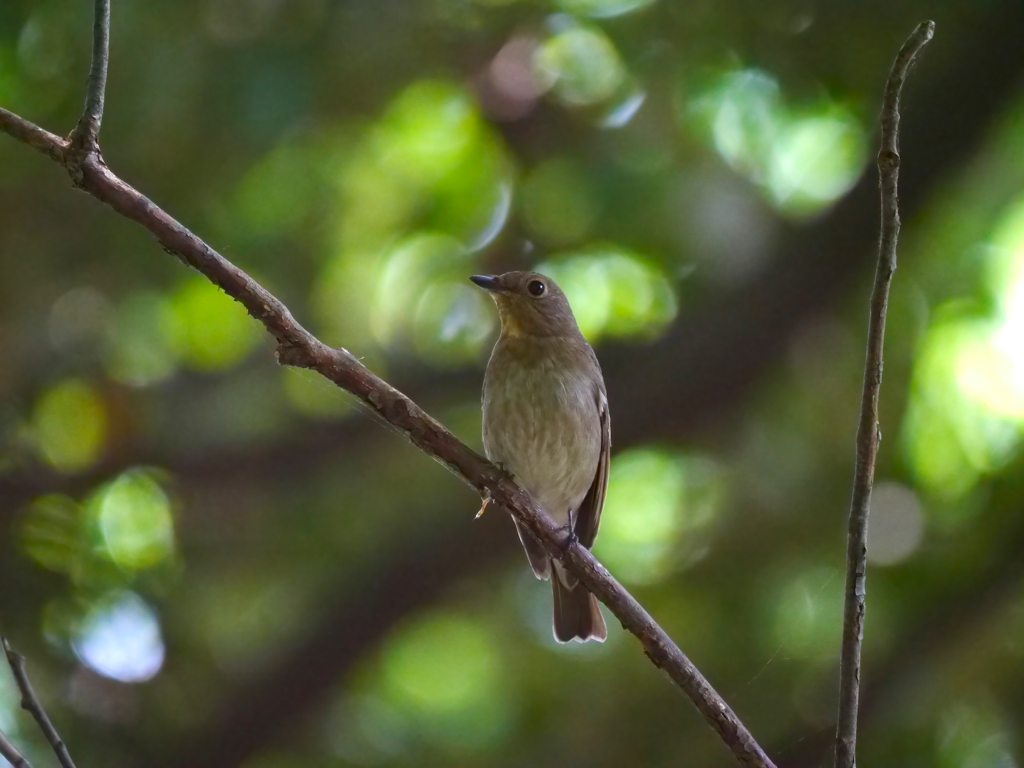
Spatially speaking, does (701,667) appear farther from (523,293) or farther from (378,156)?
(378,156)

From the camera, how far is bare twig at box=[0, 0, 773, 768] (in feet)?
8.33

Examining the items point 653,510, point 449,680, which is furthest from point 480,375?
point 449,680

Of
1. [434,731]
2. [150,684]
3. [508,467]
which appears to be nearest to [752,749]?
[508,467]

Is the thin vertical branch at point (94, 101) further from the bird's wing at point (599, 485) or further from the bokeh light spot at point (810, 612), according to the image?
the bokeh light spot at point (810, 612)

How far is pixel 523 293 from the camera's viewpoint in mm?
5062

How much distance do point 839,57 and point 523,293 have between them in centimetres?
192

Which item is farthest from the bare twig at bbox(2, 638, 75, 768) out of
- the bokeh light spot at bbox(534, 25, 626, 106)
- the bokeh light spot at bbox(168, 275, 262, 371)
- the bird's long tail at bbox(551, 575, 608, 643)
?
the bokeh light spot at bbox(534, 25, 626, 106)

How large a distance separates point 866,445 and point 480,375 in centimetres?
317

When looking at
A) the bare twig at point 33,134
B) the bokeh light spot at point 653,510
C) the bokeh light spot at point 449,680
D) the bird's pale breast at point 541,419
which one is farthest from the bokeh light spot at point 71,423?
the bare twig at point 33,134

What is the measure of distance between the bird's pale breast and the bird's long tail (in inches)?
18.8

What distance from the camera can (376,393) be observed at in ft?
9.23

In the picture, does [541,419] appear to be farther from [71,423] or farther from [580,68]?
[71,423]

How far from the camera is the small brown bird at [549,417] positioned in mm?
4797

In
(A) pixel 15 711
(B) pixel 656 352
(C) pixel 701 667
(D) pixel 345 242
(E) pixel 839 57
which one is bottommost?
(C) pixel 701 667
